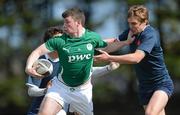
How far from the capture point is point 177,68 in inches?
959

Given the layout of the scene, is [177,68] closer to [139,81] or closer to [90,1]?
[90,1]

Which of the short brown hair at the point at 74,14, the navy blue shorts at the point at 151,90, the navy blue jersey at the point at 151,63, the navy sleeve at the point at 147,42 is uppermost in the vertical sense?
the short brown hair at the point at 74,14

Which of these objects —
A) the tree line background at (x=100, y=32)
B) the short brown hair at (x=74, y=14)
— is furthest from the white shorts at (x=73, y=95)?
the tree line background at (x=100, y=32)

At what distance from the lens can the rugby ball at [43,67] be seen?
8914 millimetres

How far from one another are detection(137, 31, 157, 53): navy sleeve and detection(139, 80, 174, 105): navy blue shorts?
2.04ft

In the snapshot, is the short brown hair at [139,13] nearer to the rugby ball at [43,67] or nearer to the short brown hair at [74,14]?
the short brown hair at [74,14]

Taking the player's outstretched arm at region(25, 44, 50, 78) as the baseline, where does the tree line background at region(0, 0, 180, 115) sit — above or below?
below

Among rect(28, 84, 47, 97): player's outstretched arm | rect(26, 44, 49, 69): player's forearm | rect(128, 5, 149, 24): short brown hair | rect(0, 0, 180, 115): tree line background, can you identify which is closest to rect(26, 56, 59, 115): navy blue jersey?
rect(28, 84, 47, 97): player's outstretched arm

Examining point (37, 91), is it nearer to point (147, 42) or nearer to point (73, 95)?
point (73, 95)

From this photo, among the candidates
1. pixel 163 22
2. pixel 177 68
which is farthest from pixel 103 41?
pixel 163 22

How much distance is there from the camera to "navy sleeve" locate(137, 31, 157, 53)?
881cm

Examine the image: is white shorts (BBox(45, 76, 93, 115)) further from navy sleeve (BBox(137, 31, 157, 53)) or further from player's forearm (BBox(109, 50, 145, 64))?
navy sleeve (BBox(137, 31, 157, 53))

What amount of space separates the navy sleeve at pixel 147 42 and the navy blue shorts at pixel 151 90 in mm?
620

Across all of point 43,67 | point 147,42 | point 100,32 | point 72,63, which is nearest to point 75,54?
point 72,63
